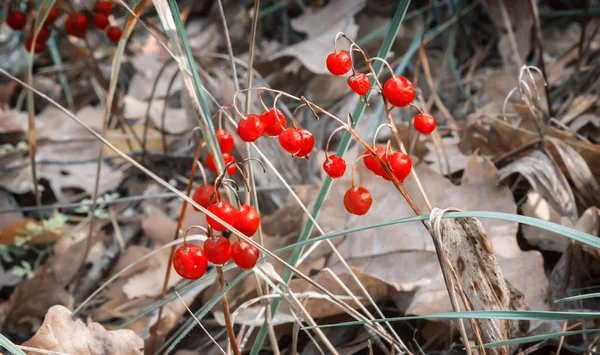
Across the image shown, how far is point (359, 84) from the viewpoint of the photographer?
0.81 m

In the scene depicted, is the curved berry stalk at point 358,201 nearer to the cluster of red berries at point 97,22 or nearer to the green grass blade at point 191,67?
the green grass blade at point 191,67

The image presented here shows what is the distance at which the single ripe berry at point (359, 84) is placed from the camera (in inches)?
31.5

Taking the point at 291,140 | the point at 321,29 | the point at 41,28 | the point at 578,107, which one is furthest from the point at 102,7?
the point at 578,107

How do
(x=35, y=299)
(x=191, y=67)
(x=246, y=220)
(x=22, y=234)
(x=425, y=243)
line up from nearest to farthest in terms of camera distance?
(x=246, y=220), (x=191, y=67), (x=425, y=243), (x=35, y=299), (x=22, y=234)

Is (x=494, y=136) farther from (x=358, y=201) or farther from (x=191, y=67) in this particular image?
(x=191, y=67)

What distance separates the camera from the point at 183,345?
1235 mm

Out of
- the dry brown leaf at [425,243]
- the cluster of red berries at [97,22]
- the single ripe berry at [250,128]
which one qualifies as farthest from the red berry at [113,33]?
the single ripe berry at [250,128]

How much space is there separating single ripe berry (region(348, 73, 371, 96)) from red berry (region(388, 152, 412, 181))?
0.09 meters

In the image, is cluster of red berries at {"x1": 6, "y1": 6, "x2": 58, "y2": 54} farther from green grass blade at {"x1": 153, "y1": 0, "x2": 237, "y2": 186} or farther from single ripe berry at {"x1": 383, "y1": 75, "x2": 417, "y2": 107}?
single ripe berry at {"x1": 383, "y1": 75, "x2": 417, "y2": 107}

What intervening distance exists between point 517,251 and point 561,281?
0.09 metres

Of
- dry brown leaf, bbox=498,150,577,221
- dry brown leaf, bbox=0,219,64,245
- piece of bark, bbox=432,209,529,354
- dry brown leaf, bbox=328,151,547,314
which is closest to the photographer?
piece of bark, bbox=432,209,529,354

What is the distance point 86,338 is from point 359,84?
0.58m

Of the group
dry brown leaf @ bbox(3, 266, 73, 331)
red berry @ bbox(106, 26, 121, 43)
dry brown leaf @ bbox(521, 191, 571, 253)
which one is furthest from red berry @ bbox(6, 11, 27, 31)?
dry brown leaf @ bbox(521, 191, 571, 253)

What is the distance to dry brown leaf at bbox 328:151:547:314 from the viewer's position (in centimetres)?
108
